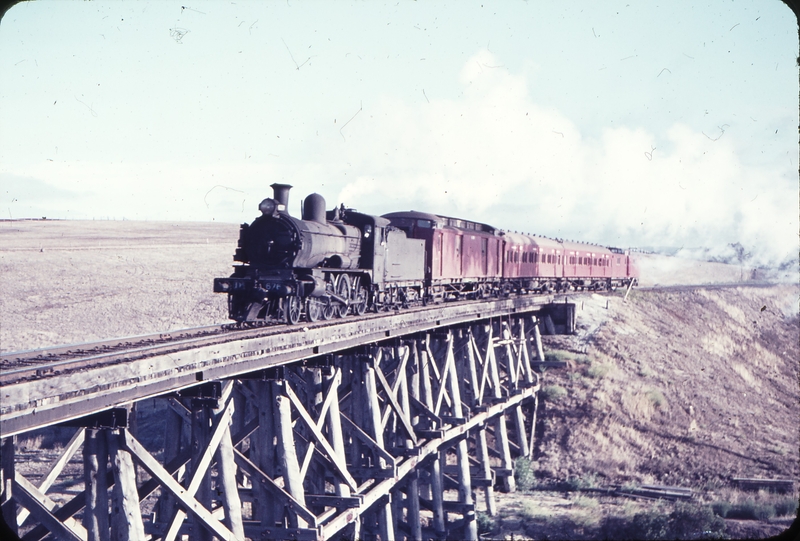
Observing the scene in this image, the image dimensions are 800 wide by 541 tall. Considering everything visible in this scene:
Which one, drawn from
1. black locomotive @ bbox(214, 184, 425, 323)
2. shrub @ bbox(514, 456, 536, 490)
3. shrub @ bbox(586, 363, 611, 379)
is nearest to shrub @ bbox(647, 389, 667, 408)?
shrub @ bbox(586, 363, 611, 379)

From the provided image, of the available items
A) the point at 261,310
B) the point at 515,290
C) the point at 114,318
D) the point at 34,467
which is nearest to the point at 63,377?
the point at 261,310

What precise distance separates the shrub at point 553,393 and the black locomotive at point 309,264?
11172 millimetres

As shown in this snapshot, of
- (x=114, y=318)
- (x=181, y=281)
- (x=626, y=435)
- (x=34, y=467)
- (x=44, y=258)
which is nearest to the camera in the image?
(x=34, y=467)

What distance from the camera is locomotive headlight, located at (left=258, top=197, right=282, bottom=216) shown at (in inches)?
528

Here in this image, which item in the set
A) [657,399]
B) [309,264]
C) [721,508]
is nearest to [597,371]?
[657,399]

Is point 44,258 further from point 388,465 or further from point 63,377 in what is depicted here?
point 63,377

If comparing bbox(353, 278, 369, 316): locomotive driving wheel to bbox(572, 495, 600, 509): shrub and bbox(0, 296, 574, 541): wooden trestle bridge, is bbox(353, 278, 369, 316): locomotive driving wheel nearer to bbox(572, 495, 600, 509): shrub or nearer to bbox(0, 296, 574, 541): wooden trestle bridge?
bbox(0, 296, 574, 541): wooden trestle bridge

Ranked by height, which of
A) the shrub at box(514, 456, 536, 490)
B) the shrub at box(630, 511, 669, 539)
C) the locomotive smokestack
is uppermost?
the locomotive smokestack

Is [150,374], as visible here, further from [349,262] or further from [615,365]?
[615,365]

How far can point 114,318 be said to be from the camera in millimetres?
34438

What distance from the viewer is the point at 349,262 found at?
48.1 feet

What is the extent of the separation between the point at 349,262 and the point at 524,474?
421 inches

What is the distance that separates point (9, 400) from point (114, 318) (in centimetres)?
3176

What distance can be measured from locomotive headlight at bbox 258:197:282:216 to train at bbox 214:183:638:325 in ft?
0.07
